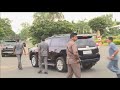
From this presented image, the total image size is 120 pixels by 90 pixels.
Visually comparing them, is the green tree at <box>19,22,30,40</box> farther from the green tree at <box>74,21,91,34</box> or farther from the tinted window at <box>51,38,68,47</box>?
the tinted window at <box>51,38,68,47</box>

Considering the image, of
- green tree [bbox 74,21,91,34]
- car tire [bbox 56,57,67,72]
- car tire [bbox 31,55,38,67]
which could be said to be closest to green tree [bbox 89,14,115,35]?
green tree [bbox 74,21,91,34]

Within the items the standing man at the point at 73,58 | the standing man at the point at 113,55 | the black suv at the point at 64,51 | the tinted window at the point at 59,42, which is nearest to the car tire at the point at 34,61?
the black suv at the point at 64,51

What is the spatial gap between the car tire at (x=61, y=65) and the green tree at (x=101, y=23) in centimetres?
971

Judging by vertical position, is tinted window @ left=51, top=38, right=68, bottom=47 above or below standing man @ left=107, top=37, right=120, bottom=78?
above

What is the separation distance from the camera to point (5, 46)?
24.0 m

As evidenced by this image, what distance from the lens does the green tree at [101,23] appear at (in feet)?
78.7

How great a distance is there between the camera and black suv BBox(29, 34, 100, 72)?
14062mm

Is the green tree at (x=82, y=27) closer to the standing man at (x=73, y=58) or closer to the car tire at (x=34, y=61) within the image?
the car tire at (x=34, y=61)

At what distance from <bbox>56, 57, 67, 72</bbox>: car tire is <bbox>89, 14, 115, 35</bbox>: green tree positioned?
971cm

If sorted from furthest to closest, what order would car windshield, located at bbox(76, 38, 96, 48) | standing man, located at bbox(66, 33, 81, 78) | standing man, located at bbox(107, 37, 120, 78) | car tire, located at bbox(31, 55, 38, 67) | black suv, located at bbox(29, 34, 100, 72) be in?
car tire, located at bbox(31, 55, 38, 67), car windshield, located at bbox(76, 38, 96, 48), black suv, located at bbox(29, 34, 100, 72), standing man, located at bbox(107, 37, 120, 78), standing man, located at bbox(66, 33, 81, 78)

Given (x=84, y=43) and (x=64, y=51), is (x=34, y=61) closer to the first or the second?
(x=64, y=51)
